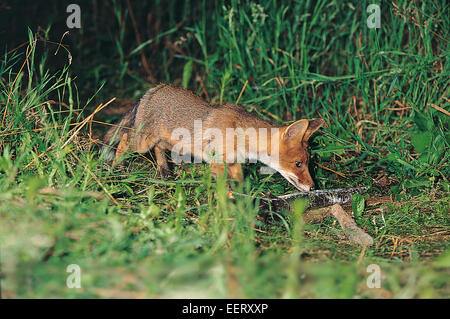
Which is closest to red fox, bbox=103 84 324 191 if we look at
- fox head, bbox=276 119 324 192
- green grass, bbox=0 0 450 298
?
fox head, bbox=276 119 324 192

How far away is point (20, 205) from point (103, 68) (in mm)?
4575

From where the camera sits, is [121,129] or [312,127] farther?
[121,129]

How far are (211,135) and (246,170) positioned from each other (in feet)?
1.75

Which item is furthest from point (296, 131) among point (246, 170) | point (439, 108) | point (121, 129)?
point (121, 129)

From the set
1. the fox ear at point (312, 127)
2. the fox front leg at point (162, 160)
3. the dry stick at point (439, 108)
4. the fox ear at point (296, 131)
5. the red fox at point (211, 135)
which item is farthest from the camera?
the fox front leg at point (162, 160)

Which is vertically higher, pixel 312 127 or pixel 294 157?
pixel 312 127

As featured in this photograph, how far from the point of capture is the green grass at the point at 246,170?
2648 millimetres


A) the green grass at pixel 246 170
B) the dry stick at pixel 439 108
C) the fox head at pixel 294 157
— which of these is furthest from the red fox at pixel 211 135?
the dry stick at pixel 439 108

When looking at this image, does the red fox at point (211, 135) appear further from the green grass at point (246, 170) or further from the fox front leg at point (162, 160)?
the green grass at point (246, 170)

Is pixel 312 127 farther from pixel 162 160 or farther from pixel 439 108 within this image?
pixel 162 160

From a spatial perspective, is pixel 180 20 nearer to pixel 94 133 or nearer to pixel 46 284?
pixel 94 133

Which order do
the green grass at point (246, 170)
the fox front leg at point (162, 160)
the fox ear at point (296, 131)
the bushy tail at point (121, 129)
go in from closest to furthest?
the green grass at point (246, 170)
the fox ear at point (296, 131)
the fox front leg at point (162, 160)
the bushy tail at point (121, 129)

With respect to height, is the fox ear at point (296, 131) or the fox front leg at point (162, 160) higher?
the fox ear at point (296, 131)

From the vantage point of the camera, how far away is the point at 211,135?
475cm
